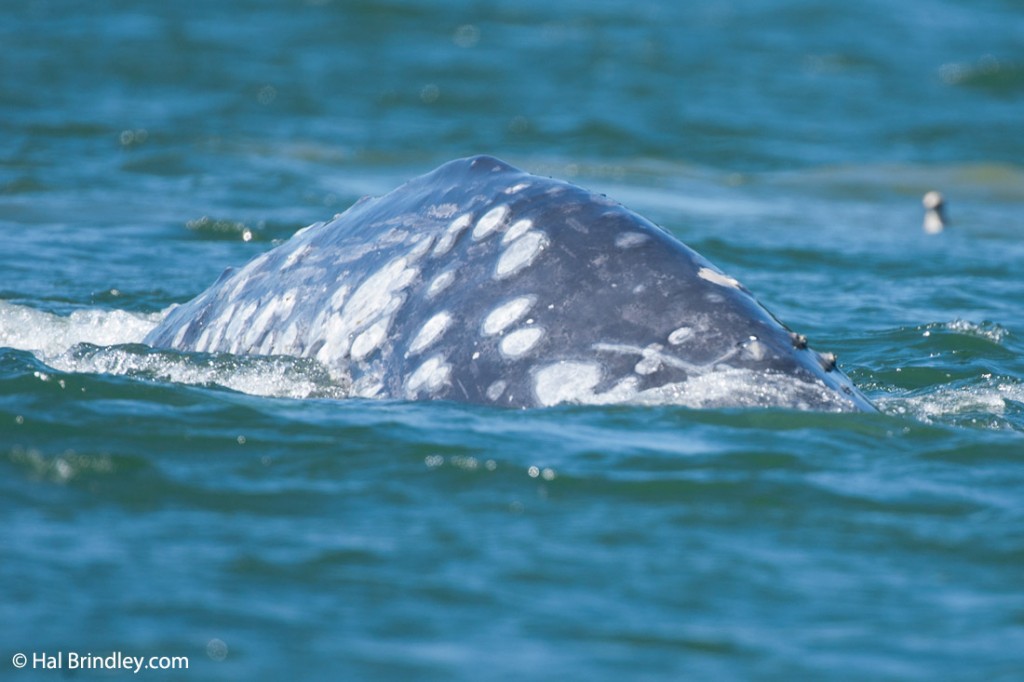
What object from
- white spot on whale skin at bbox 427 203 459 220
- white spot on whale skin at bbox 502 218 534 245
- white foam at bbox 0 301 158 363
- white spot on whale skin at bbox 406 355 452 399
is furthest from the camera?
white foam at bbox 0 301 158 363

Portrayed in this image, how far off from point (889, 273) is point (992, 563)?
7.61m

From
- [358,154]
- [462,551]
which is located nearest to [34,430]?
[462,551]

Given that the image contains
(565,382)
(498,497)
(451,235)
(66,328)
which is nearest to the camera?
(498,497)

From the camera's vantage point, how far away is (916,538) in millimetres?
5191

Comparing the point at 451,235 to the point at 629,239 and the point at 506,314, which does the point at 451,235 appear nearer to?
the point at 506,314

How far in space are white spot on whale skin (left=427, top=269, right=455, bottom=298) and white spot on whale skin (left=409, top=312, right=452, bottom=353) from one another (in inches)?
5.0

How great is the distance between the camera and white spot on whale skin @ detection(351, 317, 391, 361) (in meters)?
6.27

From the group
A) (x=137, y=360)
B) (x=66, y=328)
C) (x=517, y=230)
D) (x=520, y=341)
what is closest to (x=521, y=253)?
(x=517, y=230)

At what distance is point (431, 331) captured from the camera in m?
6.08

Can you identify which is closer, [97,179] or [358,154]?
[97,179]

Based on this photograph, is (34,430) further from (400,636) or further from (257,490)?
(400,636)

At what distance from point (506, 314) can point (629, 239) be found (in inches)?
20.6

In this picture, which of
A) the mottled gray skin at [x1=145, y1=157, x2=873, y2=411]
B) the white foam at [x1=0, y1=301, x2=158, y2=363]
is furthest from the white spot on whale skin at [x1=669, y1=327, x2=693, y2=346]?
the white foam at [x1=0, y1=301, x2=158, y2=363]

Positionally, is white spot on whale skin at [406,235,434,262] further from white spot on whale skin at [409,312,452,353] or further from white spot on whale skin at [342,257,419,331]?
white spot on whale skin at [409,312,452,353]
